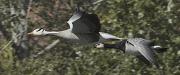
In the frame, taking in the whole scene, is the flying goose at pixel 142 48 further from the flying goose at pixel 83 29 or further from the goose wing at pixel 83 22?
the goose wing at pixel 83 22

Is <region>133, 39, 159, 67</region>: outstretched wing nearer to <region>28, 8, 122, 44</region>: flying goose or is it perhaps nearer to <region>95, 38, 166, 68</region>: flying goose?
<region>95, 38, 166, 68</region>: flying goose

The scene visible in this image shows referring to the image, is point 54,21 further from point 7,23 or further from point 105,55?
point 105,55

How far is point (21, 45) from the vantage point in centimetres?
867

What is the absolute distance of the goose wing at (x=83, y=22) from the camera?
5512 millimetres

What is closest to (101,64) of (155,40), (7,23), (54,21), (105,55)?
(105,55)

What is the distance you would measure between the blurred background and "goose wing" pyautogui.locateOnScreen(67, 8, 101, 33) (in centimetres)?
82

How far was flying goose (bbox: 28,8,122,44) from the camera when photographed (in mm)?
5539

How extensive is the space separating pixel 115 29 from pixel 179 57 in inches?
30.6

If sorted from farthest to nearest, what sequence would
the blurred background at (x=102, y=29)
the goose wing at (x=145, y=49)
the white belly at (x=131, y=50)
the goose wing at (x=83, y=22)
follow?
1. the blurred background at (x=102, y=29)
2. the white belly at (x=131, y=50)
3. the goose wing at (x=145, y=49)
4. the goose wing at (x=83, y=22)

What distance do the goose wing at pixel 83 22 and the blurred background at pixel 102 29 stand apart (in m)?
0.82

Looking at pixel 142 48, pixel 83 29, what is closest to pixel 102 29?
pixel 83 29

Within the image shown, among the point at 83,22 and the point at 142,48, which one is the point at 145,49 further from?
the point at 83,22

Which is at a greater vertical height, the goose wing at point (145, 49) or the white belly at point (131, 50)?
the goose wing at point (145, 49)

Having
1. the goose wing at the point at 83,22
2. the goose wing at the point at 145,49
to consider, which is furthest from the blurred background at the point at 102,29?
the goose wing at the point at 83,22
